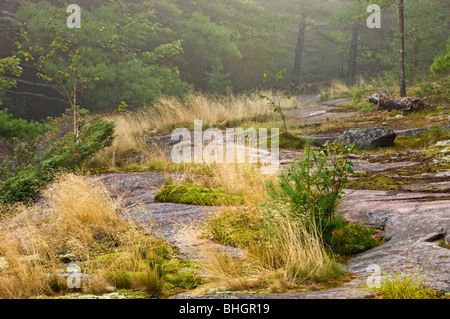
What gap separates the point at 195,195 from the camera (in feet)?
18.3

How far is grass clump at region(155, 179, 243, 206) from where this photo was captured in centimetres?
538

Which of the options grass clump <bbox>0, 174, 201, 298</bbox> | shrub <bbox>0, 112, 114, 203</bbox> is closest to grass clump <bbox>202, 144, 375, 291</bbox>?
grass clump <bbox>0, 174, 201, 298</bbox>

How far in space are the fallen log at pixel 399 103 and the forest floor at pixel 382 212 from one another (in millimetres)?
3719

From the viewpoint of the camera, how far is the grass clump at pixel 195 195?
212 inches

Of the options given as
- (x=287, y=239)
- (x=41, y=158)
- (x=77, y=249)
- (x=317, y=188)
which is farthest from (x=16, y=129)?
(x=287, y=239)

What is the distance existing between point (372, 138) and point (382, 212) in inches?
182

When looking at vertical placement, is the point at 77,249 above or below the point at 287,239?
below

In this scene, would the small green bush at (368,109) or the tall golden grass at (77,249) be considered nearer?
the tall golden grass at (77,249)

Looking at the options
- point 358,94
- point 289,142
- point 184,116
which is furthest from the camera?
point 358,94

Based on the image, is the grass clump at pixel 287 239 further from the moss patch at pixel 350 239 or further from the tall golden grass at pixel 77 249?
the tall golden grass at pixel 77 249

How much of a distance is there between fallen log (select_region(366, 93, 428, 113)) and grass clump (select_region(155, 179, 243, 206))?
8440 millimetres

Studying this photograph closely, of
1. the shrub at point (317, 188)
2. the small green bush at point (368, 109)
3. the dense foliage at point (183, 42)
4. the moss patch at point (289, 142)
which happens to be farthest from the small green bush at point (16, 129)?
the small green bush at point (368, 109)

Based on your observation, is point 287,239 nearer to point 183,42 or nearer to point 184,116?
point 184,116
